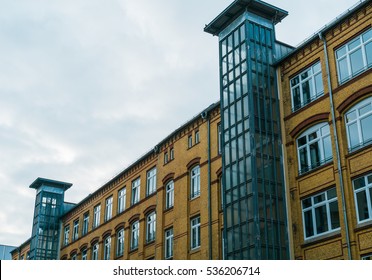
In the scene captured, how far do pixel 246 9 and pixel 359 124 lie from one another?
28.4ft

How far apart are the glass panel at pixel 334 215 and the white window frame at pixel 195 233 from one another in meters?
9.02

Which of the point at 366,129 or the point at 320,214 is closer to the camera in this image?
the point at 366,129

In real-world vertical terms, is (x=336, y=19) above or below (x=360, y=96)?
above

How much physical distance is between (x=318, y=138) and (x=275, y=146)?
222 cm

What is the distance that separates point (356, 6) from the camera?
2236 centimetres

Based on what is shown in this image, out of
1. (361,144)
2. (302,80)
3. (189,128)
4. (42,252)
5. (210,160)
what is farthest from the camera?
(42,252)

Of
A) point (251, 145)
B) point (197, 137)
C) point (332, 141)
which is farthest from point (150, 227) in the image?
point (332, 141)

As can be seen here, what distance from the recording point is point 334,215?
846 inches

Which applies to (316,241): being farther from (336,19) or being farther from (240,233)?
(336,19)

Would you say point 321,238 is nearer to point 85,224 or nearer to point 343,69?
point 343,69

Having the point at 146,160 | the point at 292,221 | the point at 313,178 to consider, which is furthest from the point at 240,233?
the point at 146,160

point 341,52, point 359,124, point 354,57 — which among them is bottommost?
point 359,124

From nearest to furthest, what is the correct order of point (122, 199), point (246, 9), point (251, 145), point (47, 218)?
point (251, 145)
point (246, 9)
point (122, 199)
point (47, 218)

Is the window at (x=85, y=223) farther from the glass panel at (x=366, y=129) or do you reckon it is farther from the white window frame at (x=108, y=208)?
the glass panel at (x=366, y=129)
